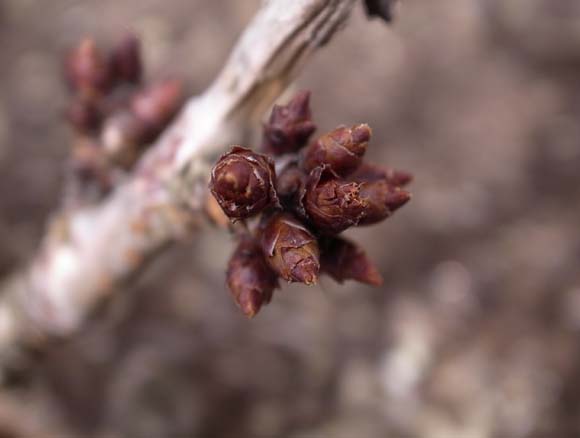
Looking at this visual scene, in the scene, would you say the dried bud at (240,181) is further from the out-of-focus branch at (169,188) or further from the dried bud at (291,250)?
the out-of-focus branch at (169,188)

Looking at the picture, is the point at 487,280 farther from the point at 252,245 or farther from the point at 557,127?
the point at 252,245

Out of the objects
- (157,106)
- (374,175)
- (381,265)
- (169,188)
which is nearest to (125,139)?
(157,106)

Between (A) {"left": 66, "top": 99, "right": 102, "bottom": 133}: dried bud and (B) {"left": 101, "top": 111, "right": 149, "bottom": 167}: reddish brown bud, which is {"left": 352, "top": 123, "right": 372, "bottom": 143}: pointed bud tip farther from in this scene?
(A) {"left": 66, "top": 99, "right": 102, "bottom": 133}: dried bud

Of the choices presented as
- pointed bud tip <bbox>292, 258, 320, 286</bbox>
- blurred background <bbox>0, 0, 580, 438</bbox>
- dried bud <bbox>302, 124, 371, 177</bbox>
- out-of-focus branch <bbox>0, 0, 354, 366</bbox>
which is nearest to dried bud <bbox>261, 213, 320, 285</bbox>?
pointed bud tip <bbox>292, 258, 320, 286</bbox>

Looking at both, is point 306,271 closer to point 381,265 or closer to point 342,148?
point 342,148

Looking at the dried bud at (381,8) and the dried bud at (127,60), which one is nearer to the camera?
the dried bud at (381,8)

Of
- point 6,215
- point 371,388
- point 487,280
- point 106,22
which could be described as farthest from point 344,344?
point 106,22

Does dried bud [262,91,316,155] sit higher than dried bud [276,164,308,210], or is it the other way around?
dried bud [262,91,316,155]

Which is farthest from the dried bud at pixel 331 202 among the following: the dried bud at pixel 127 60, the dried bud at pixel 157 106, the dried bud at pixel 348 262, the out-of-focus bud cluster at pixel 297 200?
the dried bud at pixel 127 60
